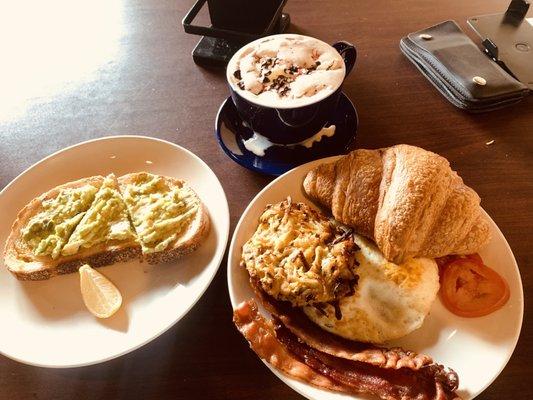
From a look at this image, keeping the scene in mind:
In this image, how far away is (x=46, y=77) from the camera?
86.8 inches

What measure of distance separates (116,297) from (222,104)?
0.97m

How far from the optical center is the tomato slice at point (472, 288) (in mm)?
1238

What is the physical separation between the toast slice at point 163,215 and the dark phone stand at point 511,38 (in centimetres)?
159

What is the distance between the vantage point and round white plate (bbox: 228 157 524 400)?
3.60ft

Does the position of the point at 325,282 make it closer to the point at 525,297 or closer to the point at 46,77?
the point at 525,297

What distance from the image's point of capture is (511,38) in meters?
2.12

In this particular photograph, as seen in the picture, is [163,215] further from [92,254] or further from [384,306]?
[384,306]

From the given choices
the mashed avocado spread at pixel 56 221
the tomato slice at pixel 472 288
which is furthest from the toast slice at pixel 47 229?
the tomato slice at pixel 472 288

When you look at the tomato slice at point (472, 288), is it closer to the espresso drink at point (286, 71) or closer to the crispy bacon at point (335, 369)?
the crispy bacon at point (335, 369)

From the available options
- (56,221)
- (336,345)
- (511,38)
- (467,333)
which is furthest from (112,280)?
(511,38)

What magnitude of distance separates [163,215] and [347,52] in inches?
38.0

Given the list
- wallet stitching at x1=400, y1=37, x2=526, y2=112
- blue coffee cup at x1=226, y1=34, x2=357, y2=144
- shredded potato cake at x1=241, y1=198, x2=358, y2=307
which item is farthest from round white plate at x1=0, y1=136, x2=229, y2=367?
wallet stitching at x1=400, y1=37, x2=526, y2=112

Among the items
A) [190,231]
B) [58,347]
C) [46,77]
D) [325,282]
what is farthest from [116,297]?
[46,77]

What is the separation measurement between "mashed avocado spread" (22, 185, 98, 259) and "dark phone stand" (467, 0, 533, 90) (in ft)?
6.28
